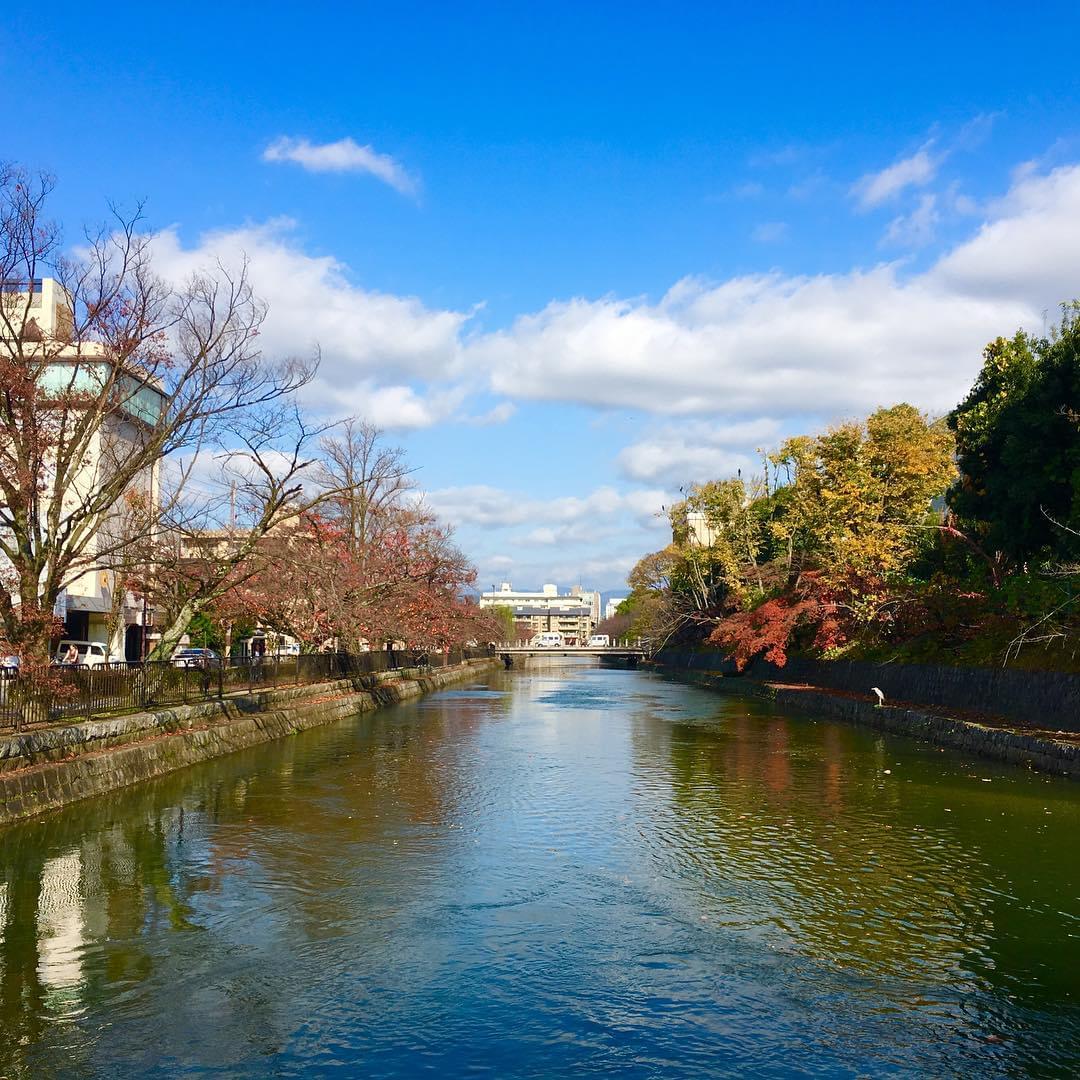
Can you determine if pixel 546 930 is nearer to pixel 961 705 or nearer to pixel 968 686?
pixel 968 686

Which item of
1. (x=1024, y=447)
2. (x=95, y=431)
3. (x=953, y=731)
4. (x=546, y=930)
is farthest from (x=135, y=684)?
(x=1024, y=447)

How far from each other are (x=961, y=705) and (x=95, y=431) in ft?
79.3

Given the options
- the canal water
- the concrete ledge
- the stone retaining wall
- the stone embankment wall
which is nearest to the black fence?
the stone embankment wall

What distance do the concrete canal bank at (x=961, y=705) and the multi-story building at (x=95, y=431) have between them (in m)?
19.5

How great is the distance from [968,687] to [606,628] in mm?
158820

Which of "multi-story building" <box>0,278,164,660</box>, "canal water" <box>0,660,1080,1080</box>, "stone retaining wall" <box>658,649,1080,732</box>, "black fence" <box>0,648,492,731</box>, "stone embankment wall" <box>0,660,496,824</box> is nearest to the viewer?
"canal water" <box>0,660,1080,1080</box>

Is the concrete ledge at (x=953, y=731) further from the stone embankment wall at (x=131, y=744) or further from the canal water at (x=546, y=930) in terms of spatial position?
the stone embankment wall at (x=131, y=744)

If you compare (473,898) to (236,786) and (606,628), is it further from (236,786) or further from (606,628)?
(606,628)

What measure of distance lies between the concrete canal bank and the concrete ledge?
0.8 inches

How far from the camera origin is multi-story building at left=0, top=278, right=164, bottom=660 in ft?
64.4

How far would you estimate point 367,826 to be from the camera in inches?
605

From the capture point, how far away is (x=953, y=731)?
84.1 ft

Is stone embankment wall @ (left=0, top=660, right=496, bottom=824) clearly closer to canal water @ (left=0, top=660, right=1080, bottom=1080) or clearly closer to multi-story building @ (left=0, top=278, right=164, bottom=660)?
canal water @ (left=0, top=660, right=1080, bottom=1080)

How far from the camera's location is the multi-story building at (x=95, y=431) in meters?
19.6
